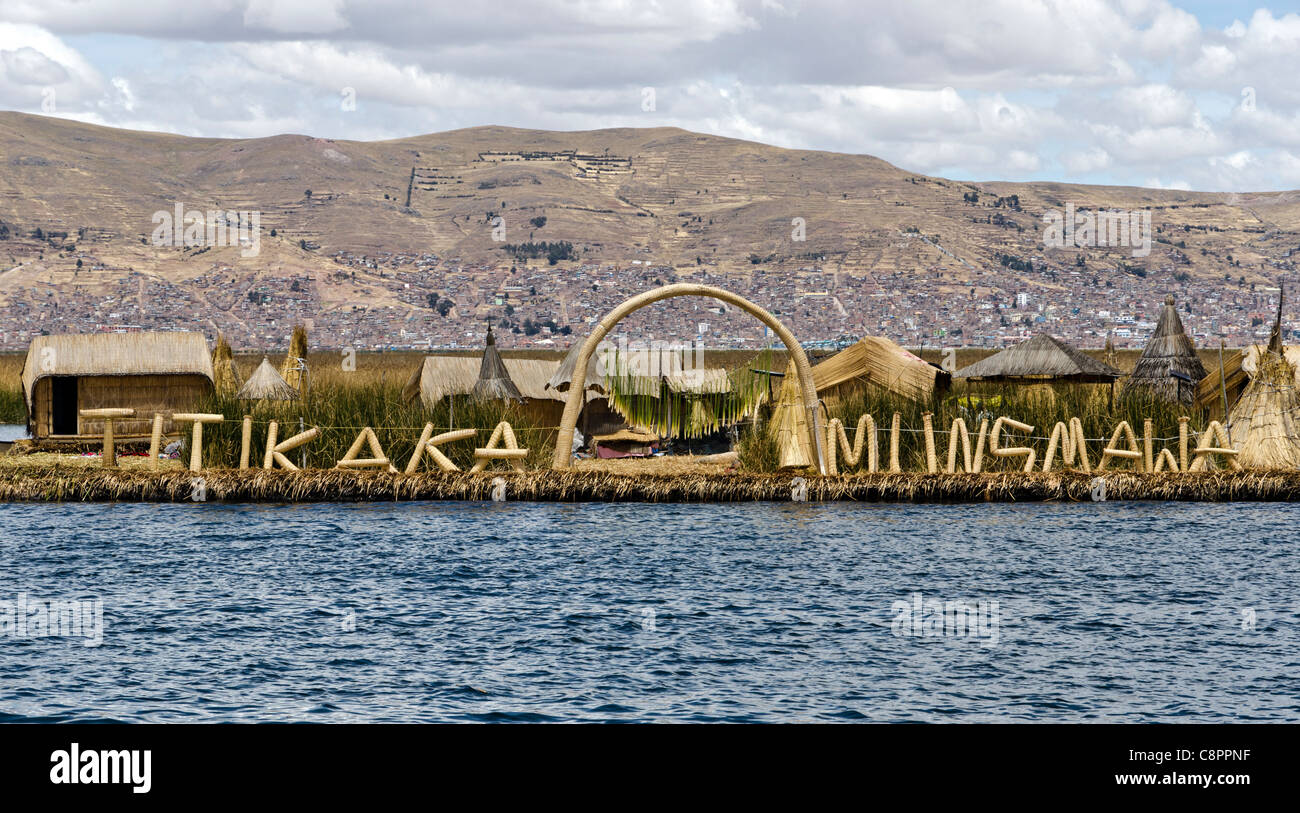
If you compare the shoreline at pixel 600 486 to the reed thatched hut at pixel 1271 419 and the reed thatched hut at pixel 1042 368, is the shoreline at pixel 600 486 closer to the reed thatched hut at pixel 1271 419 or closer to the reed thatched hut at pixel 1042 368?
the reed thatched hut at pixel 1271 419

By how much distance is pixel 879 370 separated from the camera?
35.6 meters

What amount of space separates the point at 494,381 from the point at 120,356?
30.7 feet

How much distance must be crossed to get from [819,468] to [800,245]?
176212mm

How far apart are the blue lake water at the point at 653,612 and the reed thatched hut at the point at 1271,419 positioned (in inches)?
41.0

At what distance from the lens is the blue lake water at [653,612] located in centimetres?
1252

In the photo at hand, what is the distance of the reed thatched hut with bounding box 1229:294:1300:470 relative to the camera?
27.2 m

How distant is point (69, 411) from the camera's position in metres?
40.4

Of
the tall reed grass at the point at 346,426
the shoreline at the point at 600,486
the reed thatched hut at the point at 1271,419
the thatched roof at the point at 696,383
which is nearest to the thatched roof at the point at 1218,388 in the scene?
the reed thatched hut at the point at 1271,419

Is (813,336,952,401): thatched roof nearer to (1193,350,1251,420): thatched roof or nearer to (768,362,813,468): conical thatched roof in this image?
(1193,350,1251,420): thatched roof

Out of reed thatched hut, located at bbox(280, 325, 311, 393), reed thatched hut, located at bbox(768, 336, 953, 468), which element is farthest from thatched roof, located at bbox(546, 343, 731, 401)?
reed thatched hut, located at bbox(280, 325, 311, 393)
